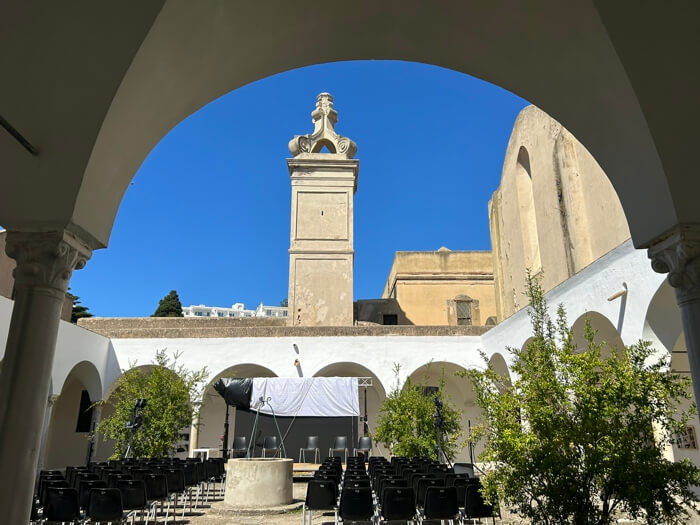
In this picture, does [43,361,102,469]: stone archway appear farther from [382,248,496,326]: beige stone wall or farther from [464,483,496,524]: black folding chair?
[464,483,496,524]: black folding chair

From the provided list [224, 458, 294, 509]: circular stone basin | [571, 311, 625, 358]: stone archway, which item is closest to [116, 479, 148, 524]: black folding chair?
[224, 458, 294, 509]: circular stone basin

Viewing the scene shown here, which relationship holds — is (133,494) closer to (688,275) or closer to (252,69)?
(252,69)

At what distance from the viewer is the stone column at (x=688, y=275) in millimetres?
3590

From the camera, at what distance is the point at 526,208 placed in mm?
22234

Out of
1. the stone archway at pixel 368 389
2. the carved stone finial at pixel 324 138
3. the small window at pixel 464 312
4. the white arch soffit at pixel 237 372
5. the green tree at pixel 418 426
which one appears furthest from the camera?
the small window at pixel 464 312

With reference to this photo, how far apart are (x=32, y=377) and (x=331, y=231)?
898 inches

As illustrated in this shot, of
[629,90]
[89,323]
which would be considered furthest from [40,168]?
[89,323]

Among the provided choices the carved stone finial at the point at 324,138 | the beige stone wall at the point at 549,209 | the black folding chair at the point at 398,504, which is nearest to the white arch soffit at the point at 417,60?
the black folding chair at the point at 398,504

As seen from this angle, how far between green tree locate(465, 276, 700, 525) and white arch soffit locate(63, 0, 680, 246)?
123cm

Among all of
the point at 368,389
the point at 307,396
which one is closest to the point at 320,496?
the point at 307,396

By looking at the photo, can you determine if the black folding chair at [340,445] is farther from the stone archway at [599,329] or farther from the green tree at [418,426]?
the stone archway at [599,329]

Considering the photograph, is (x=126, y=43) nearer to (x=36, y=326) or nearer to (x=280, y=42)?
(x=280, y=42)

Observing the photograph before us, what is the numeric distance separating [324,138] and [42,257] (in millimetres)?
25809

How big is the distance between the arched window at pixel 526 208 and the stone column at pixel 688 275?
18037 millimetres
